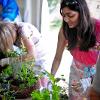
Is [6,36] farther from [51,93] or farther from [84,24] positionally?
[51,93]

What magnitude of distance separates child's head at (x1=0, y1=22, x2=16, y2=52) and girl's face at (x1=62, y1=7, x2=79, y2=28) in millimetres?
430

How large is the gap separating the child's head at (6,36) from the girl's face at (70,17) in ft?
1.41

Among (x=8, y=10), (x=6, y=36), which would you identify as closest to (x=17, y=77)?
(x=6, y=36)

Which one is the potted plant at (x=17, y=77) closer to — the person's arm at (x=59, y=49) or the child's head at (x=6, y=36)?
the child's head at (x=6, y=36)

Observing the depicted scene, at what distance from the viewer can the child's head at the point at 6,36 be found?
6.13 feet

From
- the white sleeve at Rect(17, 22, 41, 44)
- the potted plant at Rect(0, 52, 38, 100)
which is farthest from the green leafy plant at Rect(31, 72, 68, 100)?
the white sleeve at Rect(17, 22, 41, 44)

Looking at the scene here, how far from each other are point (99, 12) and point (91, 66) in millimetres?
607

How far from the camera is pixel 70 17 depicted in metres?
1.74

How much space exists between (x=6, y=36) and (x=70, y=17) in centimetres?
48

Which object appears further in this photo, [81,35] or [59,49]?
[59,49]

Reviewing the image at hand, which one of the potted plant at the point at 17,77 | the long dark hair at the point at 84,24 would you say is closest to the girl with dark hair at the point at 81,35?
the long dark hair at the point at 84,24

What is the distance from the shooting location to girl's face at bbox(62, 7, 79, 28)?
1724 millimetres

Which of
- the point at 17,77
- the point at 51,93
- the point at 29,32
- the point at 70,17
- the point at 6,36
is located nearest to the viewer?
the point at 51,93

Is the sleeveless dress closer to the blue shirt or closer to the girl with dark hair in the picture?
the girl with dark hair
